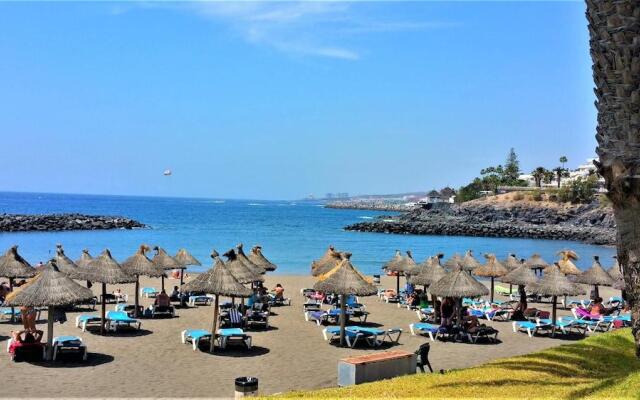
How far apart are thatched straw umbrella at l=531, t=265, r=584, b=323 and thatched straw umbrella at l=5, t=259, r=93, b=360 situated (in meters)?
13.1

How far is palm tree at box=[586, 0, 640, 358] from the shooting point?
807 centimetres

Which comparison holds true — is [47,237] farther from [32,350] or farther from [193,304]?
[32,350]

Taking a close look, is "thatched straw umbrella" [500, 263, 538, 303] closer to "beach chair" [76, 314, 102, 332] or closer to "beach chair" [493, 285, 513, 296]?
"beach chair" [493, 285, 513, 296]

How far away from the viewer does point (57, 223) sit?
8000 cm

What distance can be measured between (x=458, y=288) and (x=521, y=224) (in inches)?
3236

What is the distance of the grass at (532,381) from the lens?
8.51m

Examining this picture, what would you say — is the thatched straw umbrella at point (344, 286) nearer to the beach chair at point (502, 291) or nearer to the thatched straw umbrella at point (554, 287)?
the thatched straw umbrella at point (554, 287)

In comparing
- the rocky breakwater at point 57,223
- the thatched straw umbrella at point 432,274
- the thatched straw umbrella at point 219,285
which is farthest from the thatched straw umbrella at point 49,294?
the rocky breakwater at point 57,223

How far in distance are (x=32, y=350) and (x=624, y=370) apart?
1211 cm


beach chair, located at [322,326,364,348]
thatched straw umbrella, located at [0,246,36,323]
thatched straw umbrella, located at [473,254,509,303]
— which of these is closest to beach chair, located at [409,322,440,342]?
beach chair, located at [322,326,364,348]

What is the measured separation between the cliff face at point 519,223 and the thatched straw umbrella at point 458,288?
59.7 m

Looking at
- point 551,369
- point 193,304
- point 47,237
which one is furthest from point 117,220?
point 551,369

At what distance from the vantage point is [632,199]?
323 inches

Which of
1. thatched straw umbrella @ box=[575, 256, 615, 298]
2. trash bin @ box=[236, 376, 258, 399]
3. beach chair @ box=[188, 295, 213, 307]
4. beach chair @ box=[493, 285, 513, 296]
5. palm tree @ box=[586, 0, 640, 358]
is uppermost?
palm tree @ box=[586, 0, 640, 358]
